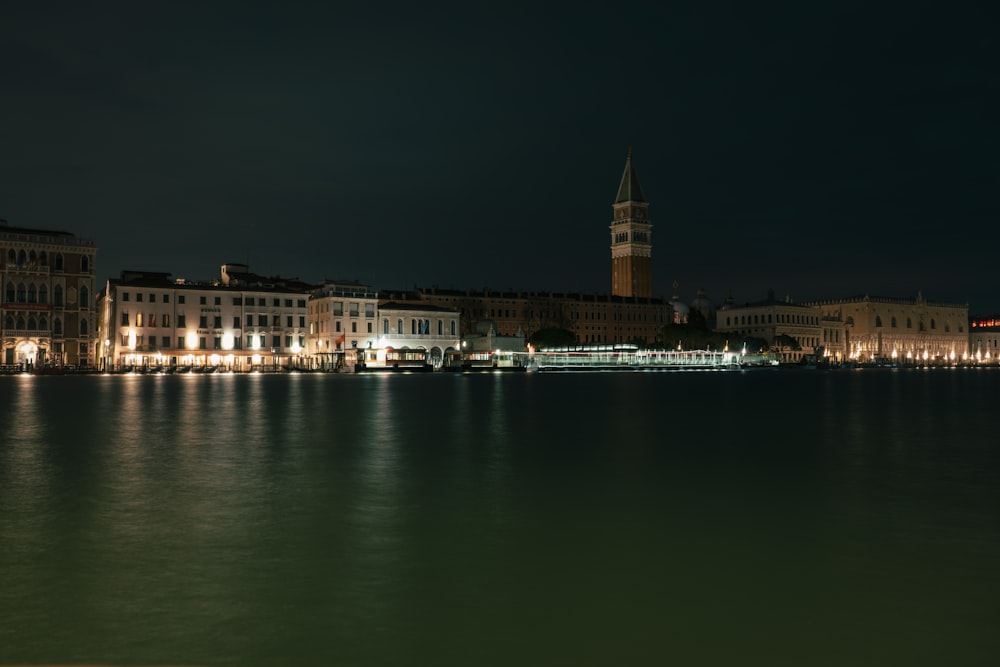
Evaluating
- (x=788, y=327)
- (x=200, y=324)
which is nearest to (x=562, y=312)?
(x=788, y=327)

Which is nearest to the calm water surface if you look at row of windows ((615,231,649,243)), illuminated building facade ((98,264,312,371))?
illuminated building facade ((98,264,312,371))

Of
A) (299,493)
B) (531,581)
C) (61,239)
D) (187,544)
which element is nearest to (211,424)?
(299,493)

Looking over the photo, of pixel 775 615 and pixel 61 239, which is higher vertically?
pixel 61 239

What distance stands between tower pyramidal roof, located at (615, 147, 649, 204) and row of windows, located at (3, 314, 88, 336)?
132071mm

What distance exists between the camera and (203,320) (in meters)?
90.3

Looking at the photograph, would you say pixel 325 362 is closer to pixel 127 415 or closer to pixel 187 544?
pixel 127 415

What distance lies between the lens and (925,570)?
8.21 meters

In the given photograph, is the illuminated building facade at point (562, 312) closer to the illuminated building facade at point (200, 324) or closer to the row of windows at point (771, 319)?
the row of windows at point (771, 319)

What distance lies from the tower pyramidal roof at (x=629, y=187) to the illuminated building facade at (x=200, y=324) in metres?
110

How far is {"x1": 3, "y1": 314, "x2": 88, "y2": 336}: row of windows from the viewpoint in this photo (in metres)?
80.9

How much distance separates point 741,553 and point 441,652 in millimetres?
4040

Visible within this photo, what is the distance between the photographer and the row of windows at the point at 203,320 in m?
85.7

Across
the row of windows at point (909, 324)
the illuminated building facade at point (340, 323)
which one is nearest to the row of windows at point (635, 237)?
the row of windows at point (909, 324)

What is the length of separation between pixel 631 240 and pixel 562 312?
47389mm
